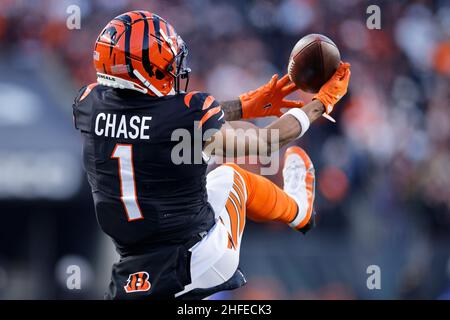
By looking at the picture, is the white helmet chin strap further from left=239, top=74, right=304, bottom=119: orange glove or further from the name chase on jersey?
left=239, top=74, right=304, bottom=119: orange glove

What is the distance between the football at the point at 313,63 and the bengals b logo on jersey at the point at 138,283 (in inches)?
67.3

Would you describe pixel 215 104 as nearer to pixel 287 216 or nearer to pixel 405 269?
pixel 287 216

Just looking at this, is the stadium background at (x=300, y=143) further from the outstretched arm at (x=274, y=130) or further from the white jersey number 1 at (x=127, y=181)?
the white jersey number 1 at (x=127, y=181)

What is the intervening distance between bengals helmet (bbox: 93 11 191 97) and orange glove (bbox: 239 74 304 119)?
38.9 inches

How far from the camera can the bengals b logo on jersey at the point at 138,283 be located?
483 cm

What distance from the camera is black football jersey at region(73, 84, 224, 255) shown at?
470cm

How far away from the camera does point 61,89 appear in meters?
10.1

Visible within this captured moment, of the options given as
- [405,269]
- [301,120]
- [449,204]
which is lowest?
[405,269]

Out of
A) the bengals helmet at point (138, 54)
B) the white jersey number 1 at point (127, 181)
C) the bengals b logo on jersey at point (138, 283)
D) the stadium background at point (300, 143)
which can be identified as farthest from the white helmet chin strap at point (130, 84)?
the stadium background at point (300, 143)

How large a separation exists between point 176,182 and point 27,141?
5079 millimetres

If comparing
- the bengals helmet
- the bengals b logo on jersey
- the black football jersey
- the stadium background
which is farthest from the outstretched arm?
the stadium background

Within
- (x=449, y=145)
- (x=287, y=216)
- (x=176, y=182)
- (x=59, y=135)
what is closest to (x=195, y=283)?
(x=176, y=182)

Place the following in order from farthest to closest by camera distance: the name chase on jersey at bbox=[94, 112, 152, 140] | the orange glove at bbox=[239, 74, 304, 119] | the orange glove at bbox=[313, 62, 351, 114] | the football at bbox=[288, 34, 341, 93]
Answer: the orange glove at bbox=[239, 74, 304, 119], the football at bbox=[288, 34, 341, 93], the orange glove at bbox=[313, 62, 351, 114], the name chase on jersey at bbox=[94, 112, 152, 140]

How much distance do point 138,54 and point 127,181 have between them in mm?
717
